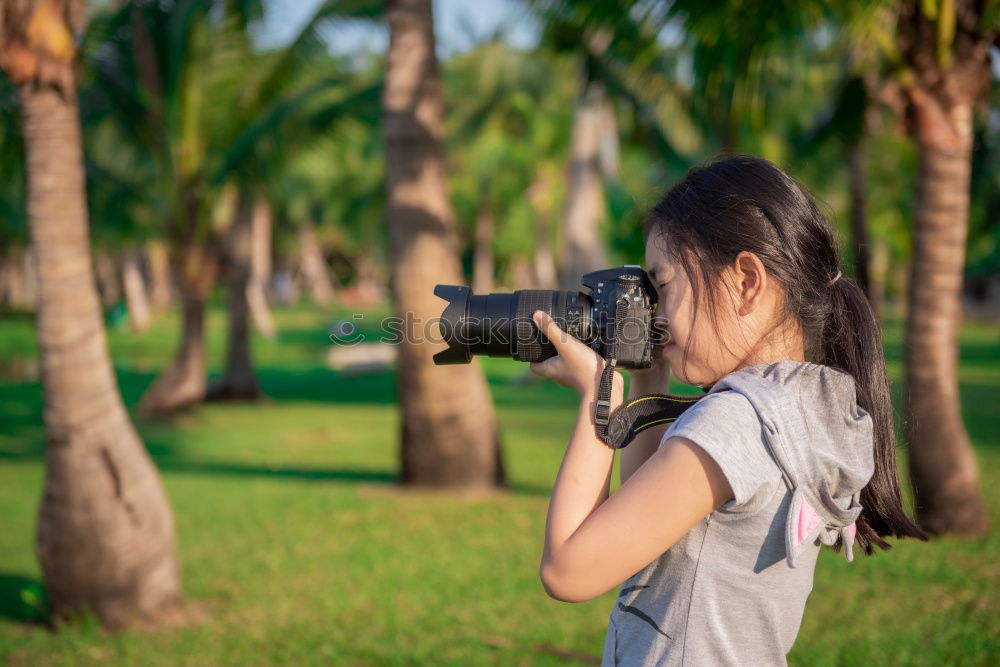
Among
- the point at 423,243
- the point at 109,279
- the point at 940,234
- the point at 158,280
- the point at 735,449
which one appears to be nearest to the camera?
the point at 735,449

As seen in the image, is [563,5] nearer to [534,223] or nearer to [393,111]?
[393,111]

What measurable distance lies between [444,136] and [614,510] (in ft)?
18.1

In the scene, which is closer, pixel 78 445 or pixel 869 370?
pixel 869 370

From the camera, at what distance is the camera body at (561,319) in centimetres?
152

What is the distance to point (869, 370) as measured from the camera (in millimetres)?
1464

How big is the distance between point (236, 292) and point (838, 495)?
11.6 m

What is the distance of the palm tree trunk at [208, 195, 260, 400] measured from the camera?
12062mm

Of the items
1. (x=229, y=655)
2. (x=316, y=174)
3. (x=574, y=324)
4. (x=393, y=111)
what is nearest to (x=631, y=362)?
(x=574, y=324)

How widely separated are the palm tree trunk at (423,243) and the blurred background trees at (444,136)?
2cm

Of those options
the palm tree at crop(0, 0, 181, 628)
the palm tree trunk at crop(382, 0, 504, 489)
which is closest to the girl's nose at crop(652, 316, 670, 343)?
the palm tree at crop(0, 0, 181, 628)

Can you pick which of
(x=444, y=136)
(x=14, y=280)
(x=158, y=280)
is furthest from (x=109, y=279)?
(x=444, y=136)

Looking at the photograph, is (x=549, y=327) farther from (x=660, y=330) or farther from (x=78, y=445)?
(x=78, y=445)

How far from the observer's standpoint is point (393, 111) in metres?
6.13

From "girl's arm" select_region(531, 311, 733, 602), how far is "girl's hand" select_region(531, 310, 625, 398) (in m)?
0.10
